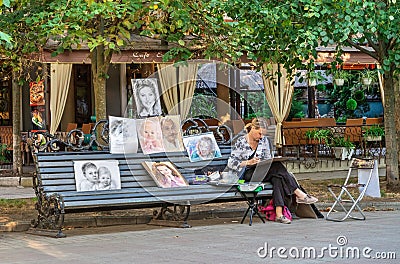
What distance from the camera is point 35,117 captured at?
915 inches

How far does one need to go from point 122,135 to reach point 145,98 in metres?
0.92

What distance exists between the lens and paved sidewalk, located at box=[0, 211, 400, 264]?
939 cm

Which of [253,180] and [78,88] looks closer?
[253,180]

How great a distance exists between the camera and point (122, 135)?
512 inches

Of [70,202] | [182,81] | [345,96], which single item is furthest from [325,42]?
[345,96]

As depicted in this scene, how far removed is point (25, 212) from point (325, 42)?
237 inches

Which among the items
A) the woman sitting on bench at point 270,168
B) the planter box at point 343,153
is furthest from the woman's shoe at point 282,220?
the planter box at point 343,153

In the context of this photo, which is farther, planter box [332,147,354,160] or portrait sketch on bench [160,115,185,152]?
planter box [332,147,354,160]

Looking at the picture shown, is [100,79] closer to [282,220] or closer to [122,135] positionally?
[122,135]

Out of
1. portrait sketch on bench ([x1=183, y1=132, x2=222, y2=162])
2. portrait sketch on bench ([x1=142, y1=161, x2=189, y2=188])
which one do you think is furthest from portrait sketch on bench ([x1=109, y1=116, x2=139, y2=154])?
portrait sketch on bench ([x1=183, y1=132, x2=222, y2=162])

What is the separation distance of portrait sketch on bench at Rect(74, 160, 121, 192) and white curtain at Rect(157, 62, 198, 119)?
10889 mm

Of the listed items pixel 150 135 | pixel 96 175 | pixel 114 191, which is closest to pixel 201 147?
pixel 150 135

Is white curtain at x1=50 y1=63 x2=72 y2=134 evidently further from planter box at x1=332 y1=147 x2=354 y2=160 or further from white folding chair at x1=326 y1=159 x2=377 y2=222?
white folding chair at x1=326 y1=159 x2=377 y2=222

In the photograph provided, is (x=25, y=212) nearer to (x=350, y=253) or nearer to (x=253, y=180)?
(x=253, y=180)
